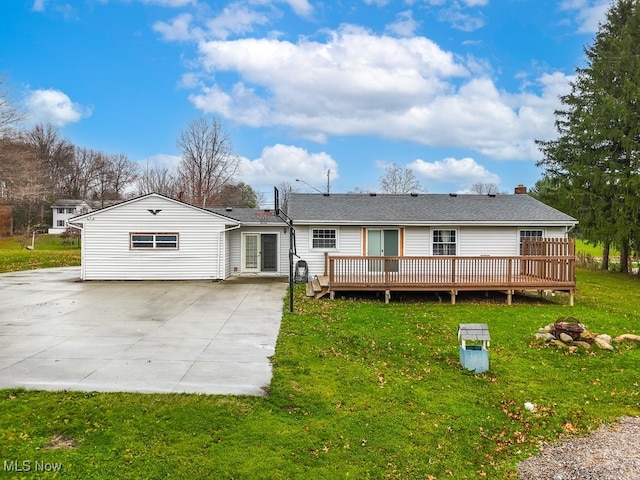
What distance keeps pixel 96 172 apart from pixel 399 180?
124ft

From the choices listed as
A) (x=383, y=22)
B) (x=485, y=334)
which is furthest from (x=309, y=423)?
(x=383, y=22)

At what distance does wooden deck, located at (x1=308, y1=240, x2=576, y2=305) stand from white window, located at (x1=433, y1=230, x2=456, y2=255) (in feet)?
7.07

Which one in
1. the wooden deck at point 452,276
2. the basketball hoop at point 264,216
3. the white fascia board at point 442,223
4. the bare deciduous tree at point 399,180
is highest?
the bare deciduous tree at point 399,180

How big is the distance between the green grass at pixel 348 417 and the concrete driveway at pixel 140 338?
1.40 feet

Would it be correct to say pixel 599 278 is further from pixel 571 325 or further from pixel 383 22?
pixel 383 22

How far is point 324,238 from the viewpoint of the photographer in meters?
15.6

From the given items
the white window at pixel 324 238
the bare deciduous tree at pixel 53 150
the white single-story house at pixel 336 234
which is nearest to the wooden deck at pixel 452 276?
the white single-story house at pixel 336 234

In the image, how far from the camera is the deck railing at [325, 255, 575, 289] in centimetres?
1226

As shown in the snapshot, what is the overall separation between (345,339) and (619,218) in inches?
737

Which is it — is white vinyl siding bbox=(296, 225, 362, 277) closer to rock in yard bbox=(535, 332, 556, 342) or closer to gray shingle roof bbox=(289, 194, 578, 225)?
gray shingle roof bbox=(289, 194, 578, 225)

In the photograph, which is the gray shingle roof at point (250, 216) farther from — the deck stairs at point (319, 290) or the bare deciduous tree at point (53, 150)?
the bare deciduous tree at point (53, 150)

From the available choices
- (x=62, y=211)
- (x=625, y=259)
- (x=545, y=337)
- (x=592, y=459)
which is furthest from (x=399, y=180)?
(x=62, y=211)

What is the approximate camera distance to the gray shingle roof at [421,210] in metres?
15.0

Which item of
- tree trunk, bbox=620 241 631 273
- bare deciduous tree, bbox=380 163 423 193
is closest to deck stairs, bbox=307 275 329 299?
tree trunk, bbox=620 241 631 273
